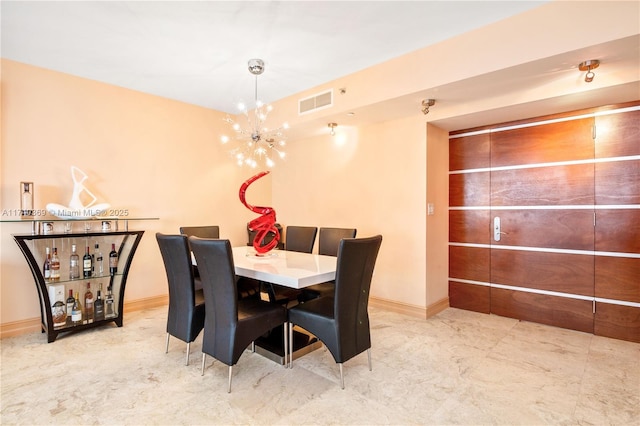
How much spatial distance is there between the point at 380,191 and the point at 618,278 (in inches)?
94.7

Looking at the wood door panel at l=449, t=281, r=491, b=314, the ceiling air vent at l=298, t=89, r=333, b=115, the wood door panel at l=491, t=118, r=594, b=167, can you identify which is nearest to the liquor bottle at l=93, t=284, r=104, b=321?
the ceiling air vent at l=298, t=89, r=333, b=115

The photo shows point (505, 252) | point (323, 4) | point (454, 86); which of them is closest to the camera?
point (323, 4)

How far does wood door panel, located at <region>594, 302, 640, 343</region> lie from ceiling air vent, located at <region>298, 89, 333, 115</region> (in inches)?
131

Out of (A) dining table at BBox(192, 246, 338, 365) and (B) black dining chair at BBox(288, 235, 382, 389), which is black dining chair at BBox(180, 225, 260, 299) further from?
(B) black dining chair at BBox(288, 235, 382, 389)

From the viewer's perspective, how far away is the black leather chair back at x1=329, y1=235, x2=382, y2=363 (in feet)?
6.88

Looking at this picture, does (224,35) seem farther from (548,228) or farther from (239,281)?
(548,228)

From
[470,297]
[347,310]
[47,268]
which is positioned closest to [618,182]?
[470,297]

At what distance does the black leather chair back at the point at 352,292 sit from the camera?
2.10m

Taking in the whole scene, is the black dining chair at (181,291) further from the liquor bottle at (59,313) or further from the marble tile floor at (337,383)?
the liquor bottle at (59,313)

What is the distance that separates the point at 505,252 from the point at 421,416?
240 cm

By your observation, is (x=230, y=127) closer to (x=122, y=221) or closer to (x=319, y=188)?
(x=319, y=188)

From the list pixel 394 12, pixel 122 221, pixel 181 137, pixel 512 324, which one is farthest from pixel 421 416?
pixel 181 137

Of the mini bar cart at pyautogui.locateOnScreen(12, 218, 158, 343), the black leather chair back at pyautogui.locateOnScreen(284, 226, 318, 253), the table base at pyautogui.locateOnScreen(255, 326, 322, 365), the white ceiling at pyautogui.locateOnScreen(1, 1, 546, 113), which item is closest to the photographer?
the white ceiling at pyautogui.locateOnScreen(1, 1, 546, 113)

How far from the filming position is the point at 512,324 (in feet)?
11.3
